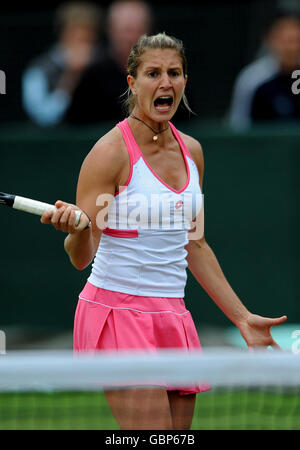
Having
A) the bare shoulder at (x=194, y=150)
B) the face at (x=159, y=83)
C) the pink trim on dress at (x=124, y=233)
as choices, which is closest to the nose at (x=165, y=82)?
the face at (x=159, y=83)

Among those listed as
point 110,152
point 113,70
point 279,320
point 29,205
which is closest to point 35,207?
point 29,205

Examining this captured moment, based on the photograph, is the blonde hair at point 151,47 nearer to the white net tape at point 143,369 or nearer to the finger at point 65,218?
the finger at point 65,218

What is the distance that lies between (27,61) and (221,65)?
1.64m

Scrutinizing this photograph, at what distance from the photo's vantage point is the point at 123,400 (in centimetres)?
331

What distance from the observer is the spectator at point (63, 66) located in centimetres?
692

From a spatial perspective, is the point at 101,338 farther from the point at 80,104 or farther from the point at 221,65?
the point at 221,65

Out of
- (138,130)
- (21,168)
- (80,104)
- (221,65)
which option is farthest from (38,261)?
(138,130)

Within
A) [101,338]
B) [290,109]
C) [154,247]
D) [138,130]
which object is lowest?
[101,338]

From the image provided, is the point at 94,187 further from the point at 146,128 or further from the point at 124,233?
the point at 146,128

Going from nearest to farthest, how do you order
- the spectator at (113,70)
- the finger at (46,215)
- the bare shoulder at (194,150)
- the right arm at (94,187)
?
the finger at (46,215)
the right arm at (94,187)
the bare shoulder at (194,150)
the spectator at (113,70)

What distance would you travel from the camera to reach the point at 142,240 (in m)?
3.47

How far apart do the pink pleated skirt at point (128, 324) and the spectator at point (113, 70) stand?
11.1 feet

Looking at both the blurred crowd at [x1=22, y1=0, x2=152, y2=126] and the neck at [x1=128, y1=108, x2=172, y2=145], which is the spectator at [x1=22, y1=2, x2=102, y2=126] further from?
the neck at [x1=128, y1=108, x2=172, y2=145]

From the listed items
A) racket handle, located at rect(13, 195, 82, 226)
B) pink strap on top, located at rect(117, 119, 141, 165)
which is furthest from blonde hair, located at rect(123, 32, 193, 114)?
racket handle, located at rect(13, 195, 82, 226)
